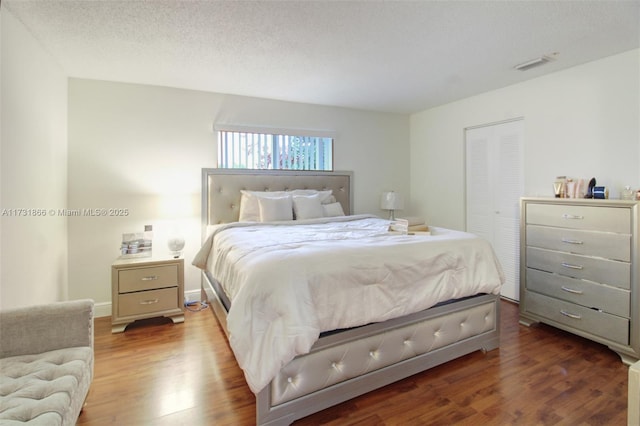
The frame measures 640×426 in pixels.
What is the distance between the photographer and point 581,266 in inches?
96.9

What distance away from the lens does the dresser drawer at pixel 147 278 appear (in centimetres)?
268

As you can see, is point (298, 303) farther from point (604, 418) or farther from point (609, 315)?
point (609, 315)

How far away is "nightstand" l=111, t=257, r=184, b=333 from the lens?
2.66 metres

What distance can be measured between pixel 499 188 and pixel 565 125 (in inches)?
34.2


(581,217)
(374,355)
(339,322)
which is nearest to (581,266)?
(581,217)

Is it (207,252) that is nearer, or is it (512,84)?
(207,252)

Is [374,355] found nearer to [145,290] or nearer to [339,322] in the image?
[339,322]

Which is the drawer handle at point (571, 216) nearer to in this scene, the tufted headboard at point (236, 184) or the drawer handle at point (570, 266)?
the drawer handle at point (570, 266)

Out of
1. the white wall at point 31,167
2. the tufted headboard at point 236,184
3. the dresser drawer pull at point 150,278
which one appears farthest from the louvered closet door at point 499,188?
the white wall at point 31,167

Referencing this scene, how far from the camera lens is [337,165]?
13.7 ft

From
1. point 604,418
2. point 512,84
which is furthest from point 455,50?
point 604,418

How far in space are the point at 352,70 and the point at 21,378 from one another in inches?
115

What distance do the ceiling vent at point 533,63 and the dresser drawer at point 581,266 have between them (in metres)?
1.60

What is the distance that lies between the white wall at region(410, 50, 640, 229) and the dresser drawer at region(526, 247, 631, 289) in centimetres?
65
